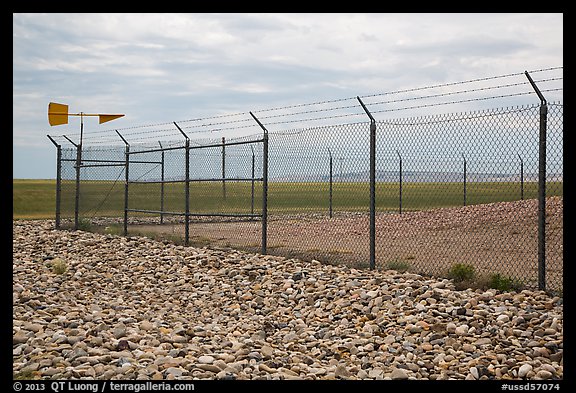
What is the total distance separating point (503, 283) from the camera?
812 cm

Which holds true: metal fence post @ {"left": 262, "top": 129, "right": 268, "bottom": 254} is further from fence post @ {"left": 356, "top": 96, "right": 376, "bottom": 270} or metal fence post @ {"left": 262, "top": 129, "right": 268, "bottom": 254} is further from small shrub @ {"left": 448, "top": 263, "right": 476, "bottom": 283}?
small shrub @ {"left": 448, "top": 263, "right": 476, "bottom": 283}

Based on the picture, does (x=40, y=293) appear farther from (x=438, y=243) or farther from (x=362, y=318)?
(x=438, y=243)

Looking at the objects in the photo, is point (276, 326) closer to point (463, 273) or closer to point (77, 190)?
point (463, 273)

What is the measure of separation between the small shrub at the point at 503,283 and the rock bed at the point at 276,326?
158 millimetres

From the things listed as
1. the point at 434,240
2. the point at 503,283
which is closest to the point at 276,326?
the point at 503,283

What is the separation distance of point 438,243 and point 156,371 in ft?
27.2

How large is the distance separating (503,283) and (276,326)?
2778mm

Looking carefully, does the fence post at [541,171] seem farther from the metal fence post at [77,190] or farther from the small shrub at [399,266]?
the metal fence post at [77,190]

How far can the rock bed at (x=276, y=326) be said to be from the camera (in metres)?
6.13

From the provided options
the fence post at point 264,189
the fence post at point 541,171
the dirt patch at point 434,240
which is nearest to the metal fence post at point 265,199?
the fence post at point 264,189

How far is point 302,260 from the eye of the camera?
10523mm

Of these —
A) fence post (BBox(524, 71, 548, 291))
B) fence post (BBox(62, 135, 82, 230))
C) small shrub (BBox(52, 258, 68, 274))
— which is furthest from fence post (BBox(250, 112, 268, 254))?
fence post (BBox(62, 135, 82, 230))
